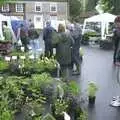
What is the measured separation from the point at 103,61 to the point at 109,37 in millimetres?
9380

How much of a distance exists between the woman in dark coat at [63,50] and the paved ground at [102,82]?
30.2 inches

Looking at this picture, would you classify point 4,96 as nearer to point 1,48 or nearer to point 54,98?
point 54,98

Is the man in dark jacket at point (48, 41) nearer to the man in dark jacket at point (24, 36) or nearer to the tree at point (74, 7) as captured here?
the man in dark jacket at point (24, 36)

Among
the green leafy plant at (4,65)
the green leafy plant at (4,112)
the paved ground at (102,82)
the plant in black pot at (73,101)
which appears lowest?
the paved ground at (102,82)

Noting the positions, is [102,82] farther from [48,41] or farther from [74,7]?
[74,7]

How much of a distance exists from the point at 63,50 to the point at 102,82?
2.01 metres

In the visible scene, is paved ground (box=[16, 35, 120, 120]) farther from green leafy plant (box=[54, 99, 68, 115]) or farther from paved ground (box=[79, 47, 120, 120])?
green leafy plant (box=[54, 99, 68, 115])

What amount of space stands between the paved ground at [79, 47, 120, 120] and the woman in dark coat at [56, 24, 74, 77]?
77cm

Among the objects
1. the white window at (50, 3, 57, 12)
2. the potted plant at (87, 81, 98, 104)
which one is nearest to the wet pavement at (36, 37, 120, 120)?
the potted plant at (87, 81, 98, 104)

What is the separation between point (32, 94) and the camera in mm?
9648

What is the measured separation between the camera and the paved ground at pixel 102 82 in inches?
379

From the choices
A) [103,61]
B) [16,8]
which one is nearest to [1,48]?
[103,61]

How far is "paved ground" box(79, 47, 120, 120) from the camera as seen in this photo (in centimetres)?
962

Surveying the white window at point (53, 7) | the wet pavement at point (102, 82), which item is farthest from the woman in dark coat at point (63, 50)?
the white window at point (53, 7)
